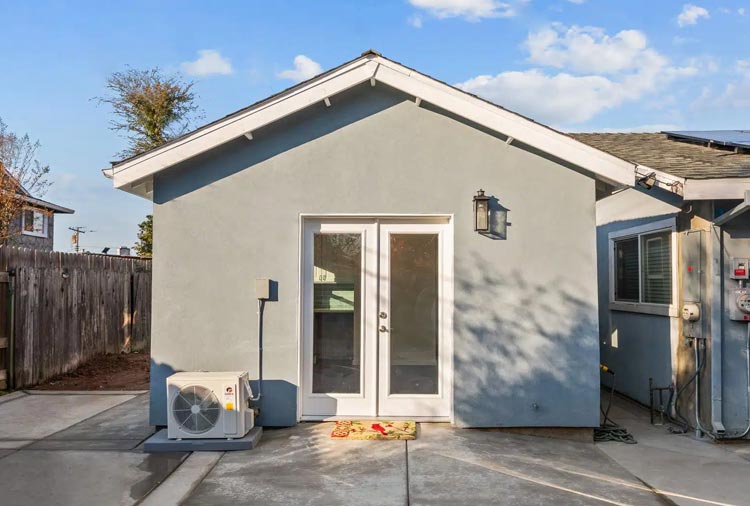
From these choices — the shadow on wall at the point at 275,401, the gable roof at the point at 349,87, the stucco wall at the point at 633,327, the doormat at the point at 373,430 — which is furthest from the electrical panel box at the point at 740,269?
the shadow on wall at the point at 275,401

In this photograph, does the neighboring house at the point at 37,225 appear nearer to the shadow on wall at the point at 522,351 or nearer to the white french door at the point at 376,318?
the white french door at the point at 376,318

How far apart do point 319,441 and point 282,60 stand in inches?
257

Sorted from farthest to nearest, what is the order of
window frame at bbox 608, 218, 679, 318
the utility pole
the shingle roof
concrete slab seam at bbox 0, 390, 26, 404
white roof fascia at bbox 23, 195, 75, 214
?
the utility pole < white roof fascia at bbox 23, 195, 75, 214 < concrete slab seam at bbox 0, 390, 26, 404 < window frame at bbox 608, 218, 679, 318 < the shingle roof

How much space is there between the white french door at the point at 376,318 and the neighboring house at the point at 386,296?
2cm

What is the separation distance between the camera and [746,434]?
19.6 feet

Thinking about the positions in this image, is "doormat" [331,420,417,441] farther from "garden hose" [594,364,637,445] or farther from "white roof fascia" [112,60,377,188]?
"white roof fascia" [112,60,377,188]

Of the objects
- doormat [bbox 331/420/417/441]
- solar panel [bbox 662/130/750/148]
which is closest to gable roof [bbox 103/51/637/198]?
solar panel [bbox 662/130/750/148]

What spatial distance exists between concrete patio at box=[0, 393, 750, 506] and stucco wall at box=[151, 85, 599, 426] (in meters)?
0.54

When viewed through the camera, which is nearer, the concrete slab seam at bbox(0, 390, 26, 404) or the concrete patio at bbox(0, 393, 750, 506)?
the concrete patio at bbox(0, 393, 750, 506)

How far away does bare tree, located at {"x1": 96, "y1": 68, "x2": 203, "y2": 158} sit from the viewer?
20.3m

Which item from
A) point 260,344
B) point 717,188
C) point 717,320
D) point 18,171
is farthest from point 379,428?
point 18,171

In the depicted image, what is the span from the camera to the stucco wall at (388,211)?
240 inches

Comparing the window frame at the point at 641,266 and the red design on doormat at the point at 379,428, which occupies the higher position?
the window frame at the point at 641,266

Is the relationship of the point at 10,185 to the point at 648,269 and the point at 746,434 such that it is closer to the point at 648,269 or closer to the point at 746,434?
the point at 648,269
